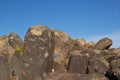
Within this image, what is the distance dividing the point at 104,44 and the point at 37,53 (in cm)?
1318

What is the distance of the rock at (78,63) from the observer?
39422 mm

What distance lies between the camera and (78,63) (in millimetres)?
39750

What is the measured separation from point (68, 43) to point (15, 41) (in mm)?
10325

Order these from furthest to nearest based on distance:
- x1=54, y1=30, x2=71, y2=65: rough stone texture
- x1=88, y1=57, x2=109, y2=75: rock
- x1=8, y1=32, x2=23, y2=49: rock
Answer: x1=8, y1=32, x2=23, y2=49: rock, x1=54, y1=30, x2=71, y2=65: rough stone texture, x1=88, y1=57, x2=109, y2=75: rock

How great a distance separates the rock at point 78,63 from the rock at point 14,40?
12830 millimetres

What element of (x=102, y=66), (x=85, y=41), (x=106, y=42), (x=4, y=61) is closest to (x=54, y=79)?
(x=102, y=66)

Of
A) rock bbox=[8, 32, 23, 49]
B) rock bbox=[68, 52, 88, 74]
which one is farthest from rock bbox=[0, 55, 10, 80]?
rock bbox=[68, 52, 88, 74]

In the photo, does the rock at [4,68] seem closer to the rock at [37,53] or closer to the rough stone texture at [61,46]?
the rock at [37,53]

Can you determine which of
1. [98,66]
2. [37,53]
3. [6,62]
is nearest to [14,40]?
[6,62]

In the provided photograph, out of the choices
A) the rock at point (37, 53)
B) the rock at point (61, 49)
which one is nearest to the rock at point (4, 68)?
the rock at point (37, 53)

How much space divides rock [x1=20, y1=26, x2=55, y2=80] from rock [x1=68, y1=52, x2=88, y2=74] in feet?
10.7

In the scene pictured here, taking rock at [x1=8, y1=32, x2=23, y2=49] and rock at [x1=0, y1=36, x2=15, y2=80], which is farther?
Result: rock at [x1=8, y1=32, x2=23, y2=49]

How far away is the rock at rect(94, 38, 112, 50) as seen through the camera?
4619 centimetres

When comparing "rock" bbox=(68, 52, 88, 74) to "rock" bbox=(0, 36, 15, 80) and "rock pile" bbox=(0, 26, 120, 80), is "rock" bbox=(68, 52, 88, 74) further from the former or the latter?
"rock" bbox=(0, 36, 15, 80)
